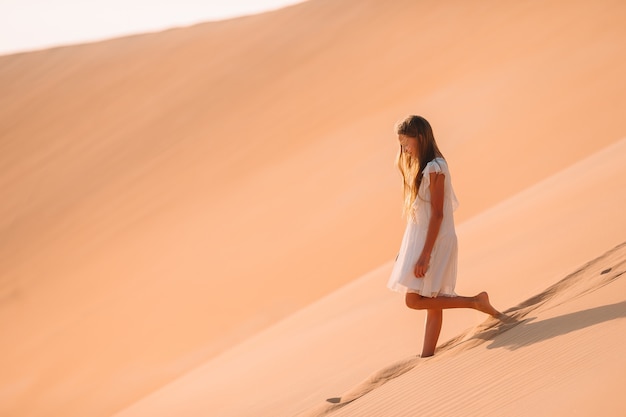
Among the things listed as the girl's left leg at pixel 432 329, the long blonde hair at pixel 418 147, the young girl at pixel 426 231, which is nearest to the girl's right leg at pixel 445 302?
the young girl at pixel 426 231

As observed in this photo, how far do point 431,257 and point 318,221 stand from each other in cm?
729

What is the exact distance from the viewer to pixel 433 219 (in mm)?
4105

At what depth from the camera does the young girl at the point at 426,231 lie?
4.10m

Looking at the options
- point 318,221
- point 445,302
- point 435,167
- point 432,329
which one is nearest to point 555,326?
point 445,302

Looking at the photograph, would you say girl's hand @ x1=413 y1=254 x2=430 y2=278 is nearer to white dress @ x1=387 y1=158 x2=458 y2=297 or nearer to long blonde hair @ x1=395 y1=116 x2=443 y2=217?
white dress @ x1=387 y1=158 x2=458 y2=297

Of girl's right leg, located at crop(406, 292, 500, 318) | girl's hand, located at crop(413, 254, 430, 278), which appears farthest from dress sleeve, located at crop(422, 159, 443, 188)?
girl's right leg, located at crop(406, 292, 500, 318)

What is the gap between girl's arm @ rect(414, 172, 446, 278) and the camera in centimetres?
407

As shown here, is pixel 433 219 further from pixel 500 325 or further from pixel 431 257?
pixel 500 325

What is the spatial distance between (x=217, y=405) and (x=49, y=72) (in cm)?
2656

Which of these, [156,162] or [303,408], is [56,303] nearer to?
[156,162]

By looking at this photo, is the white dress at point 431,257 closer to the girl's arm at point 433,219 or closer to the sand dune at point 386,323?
the girl's arm at point 433,219

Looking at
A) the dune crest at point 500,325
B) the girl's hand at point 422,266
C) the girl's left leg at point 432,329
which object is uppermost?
the girl's hand at point 422,266

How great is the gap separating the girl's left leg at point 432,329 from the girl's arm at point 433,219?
13.4 inches

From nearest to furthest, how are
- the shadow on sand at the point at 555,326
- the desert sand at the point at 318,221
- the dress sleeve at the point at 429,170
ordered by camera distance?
the shadow on sand at the point at 555,326, the dress sleeve at the point at 429,170, the desert sand at the point at 318,221
